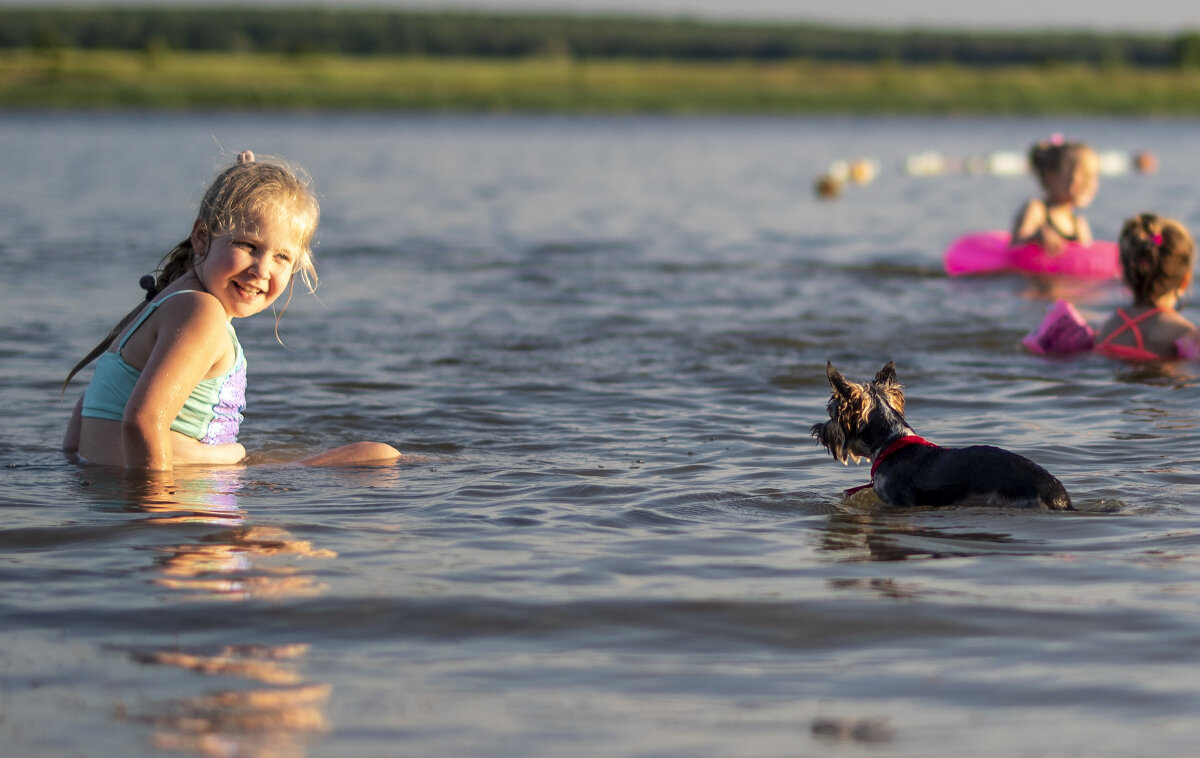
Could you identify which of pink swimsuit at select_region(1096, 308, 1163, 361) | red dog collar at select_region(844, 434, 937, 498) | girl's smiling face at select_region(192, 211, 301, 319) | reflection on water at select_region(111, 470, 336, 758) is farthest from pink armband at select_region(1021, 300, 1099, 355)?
reflection on water at select_region(111, 470, 336, 758)

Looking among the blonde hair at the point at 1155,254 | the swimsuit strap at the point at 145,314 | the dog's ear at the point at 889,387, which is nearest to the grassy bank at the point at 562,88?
the blonde hair at the point at 1155,254

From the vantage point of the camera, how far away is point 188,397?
6.35 meters

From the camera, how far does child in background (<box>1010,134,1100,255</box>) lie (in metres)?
13.9

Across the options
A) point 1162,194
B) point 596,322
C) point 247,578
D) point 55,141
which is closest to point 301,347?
point 596,322

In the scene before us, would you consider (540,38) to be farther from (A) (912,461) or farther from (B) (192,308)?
(A) (912,461)

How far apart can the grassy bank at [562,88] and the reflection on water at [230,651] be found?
61.5 meters

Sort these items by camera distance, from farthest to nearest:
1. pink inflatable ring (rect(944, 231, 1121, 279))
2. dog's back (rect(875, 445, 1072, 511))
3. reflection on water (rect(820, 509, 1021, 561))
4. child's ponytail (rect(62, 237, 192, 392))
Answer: pink inflatable ring (rect(944, 231, 1121, 279)) < child's ponytail (rect(62, 237, 192, 392)) < dog's back (rect(875, 445, 1072, 511)) < reflection on water (rect(820, 509, 1021, 561))

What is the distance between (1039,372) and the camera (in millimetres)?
9578

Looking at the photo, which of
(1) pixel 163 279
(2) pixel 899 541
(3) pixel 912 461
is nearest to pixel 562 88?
(1) pixel 163 279

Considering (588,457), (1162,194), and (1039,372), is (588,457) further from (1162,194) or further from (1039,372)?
(1162,194)

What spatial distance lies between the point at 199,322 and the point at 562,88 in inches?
2982

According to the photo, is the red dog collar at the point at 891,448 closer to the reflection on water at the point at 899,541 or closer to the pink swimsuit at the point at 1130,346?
the reflection on water at the point at 899,541

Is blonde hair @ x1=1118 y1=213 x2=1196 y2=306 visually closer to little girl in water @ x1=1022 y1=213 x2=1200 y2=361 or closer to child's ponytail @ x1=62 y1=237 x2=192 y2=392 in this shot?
little girl in water @ x1=1022 y1=213 x2=1200 y2=361

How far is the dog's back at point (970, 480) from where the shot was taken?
230 inches
